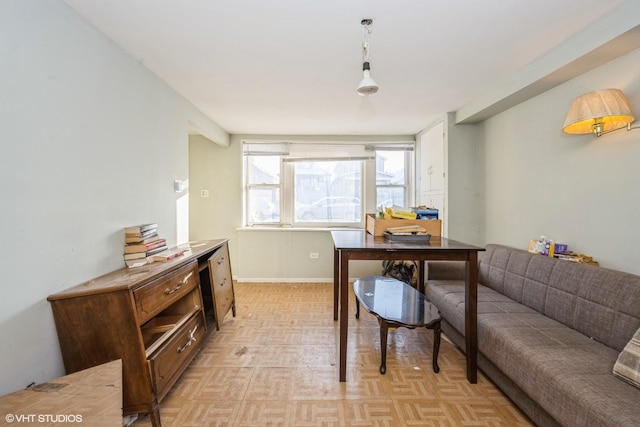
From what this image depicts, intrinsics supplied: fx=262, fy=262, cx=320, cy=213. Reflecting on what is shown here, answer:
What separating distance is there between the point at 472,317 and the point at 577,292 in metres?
0.69

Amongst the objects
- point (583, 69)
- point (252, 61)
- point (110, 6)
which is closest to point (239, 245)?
point (252, 61)

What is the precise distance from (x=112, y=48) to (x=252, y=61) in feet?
3.07

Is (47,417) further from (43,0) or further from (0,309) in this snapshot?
(43,0)

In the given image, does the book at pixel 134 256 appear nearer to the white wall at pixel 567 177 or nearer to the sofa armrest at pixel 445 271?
the sofa armrest at pixel 445 271

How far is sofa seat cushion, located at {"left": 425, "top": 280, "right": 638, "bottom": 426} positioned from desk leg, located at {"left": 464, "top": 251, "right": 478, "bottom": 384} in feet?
0.19

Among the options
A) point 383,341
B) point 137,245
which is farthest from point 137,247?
point 383,341

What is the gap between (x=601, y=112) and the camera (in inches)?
64.1

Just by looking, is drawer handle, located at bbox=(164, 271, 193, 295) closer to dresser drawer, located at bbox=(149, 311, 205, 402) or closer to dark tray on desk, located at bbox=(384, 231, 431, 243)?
dresser drawer, located at bbox=(149, 311, 205, 402)

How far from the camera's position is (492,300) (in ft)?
7.26

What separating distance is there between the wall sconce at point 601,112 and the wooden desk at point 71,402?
2937 millimetres

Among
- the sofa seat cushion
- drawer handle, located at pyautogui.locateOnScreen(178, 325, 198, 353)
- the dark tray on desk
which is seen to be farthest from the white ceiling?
drawer handle, located at pyautogui.locateOnScreen(178, 325, 198, 353)

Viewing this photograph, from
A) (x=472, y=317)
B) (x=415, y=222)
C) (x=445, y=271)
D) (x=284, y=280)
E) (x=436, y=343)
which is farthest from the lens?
(x=284, y=280)

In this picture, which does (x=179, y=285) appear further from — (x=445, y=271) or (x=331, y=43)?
(x=445, y=271)

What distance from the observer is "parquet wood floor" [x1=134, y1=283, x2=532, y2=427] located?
1563mm
